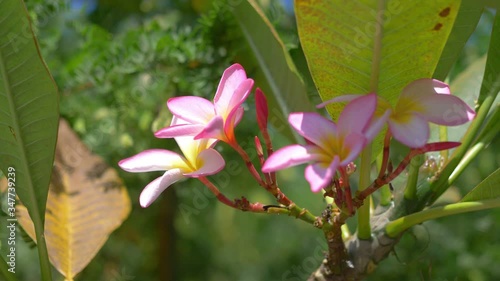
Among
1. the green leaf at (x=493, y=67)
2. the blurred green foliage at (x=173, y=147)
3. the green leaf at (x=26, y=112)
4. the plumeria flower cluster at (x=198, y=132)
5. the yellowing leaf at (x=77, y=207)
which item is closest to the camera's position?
the plumeria flower cluster at (x=198, y=132)

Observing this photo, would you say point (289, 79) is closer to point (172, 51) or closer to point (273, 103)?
point (273, 103)

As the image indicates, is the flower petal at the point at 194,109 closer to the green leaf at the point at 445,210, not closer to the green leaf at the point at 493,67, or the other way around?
the green leaf at the point at 445,210

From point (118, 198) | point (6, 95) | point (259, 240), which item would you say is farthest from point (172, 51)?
point (259, 240)

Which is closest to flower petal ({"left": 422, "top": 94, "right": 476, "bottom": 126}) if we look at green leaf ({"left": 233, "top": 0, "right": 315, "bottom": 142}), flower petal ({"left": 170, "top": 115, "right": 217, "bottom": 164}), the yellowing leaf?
flower petal ({"left": 170, "top": 115, "right": 217, "bottom": 164})

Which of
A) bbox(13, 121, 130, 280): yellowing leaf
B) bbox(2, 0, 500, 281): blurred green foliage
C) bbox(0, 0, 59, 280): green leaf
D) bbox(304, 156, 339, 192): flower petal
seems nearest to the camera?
bbox(304, 156, 339, 192): flower petal

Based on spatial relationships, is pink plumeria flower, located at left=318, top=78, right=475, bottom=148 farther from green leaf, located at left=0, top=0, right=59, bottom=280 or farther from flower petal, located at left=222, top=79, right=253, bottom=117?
green leaf, located at left=0, top=0, right=59, bottom=280

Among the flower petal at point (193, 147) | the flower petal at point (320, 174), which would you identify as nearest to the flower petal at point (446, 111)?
the flower petal at point (320, 174)

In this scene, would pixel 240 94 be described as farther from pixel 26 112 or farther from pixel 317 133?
pixel 26 112
